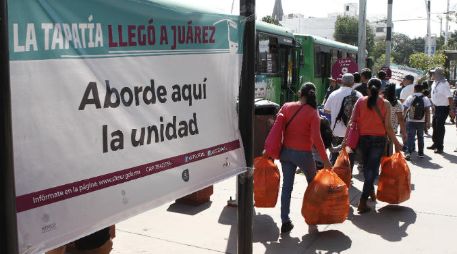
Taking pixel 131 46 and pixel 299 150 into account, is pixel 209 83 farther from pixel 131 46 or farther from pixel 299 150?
pixel 299 150

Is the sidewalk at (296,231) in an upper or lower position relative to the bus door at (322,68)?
lower

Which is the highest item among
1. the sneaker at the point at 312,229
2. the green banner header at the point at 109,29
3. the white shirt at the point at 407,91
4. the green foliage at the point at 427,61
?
the green foliage at the point at 427,61

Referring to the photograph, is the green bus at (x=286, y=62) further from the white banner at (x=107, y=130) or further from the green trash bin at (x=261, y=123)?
the white banner at (x=107, y=130)

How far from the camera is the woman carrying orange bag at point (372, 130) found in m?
5.88

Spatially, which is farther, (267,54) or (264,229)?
(267,54)

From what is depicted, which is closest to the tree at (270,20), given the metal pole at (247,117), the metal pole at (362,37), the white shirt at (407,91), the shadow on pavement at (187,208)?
the metal pole at (362,37)

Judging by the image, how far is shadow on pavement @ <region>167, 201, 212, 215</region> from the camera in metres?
5.91

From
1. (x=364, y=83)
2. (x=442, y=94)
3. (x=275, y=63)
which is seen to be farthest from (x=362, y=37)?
(x=364, y=83)

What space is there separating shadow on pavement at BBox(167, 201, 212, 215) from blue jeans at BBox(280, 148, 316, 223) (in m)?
1.19

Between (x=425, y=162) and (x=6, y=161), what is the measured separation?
889cm

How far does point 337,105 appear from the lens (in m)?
7.16

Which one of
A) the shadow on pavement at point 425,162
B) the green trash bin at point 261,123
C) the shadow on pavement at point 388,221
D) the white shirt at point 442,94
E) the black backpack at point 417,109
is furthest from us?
the white shirt at point 442,94

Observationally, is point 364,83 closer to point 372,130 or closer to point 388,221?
point 372,130

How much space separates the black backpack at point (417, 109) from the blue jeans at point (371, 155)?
12.8ft
